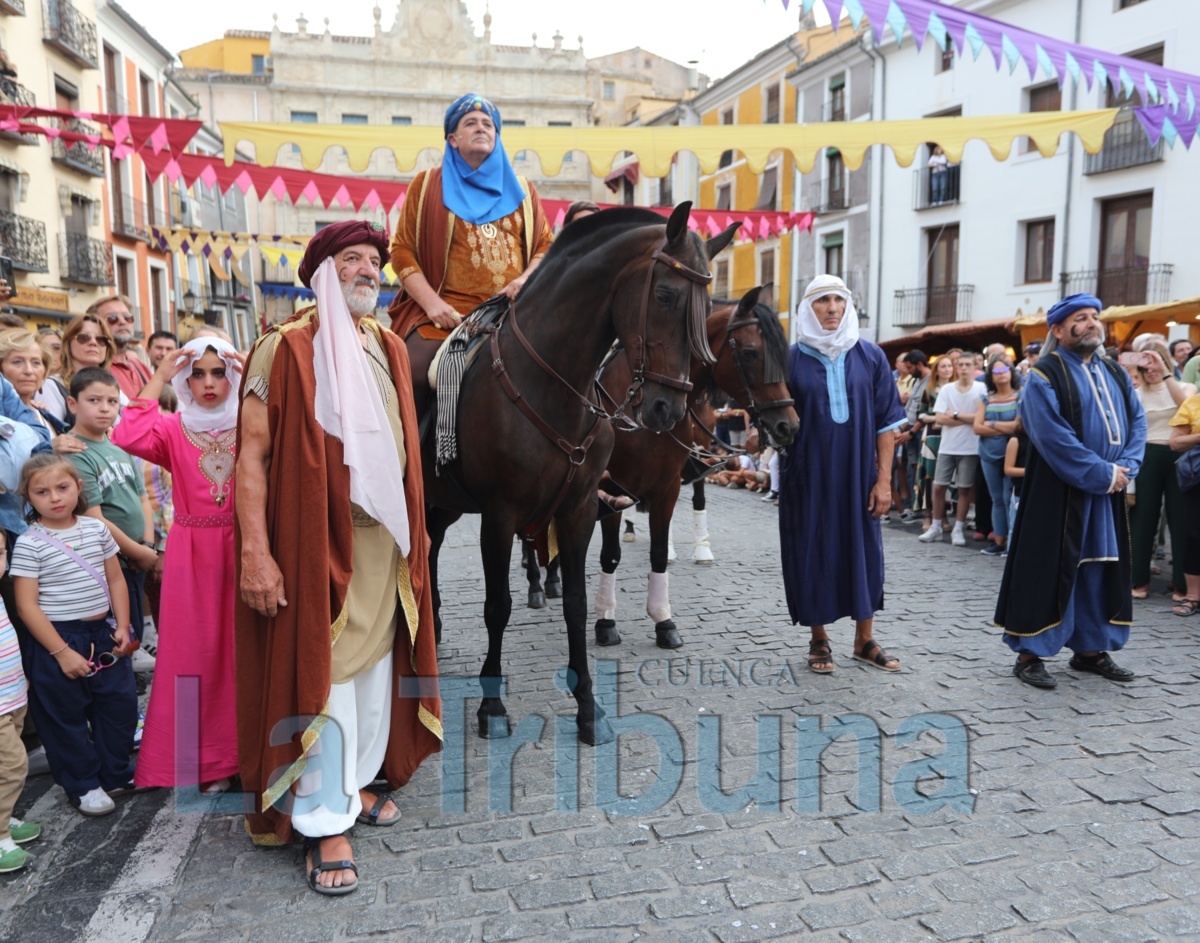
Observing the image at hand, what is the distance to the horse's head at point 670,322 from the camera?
128 inches

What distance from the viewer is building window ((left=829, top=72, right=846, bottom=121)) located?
996 inches

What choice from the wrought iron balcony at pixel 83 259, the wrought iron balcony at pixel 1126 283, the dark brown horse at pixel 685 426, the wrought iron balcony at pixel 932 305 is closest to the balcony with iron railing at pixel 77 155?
the wrought iron balcony at pixel 83 259

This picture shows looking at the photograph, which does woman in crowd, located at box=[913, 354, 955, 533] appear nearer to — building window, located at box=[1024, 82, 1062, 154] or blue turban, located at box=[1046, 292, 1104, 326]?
blue turban, located at box=[1046, 292, 1104, 326]

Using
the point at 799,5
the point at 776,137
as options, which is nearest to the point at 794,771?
the point at 799,5

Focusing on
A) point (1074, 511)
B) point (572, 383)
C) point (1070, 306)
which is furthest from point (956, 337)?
point (572, 383)

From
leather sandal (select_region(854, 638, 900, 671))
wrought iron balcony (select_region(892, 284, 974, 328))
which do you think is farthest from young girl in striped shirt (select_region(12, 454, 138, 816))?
wrought iron balcony (select_region(892, 284, 974, 328))

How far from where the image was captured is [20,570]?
10.1ft

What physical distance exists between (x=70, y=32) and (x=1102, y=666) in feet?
90.0

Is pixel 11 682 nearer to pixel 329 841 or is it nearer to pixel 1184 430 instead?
pixel 329 841

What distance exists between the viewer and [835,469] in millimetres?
4672

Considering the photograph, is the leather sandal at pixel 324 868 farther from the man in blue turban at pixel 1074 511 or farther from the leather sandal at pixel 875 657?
the man in blue turban at pixel 1074 511

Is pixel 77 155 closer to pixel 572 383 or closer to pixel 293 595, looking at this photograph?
pixel 572 383

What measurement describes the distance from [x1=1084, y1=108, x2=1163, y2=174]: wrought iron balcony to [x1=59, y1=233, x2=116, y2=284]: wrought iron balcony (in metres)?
25.3

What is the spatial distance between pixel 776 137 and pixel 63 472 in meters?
6.13
